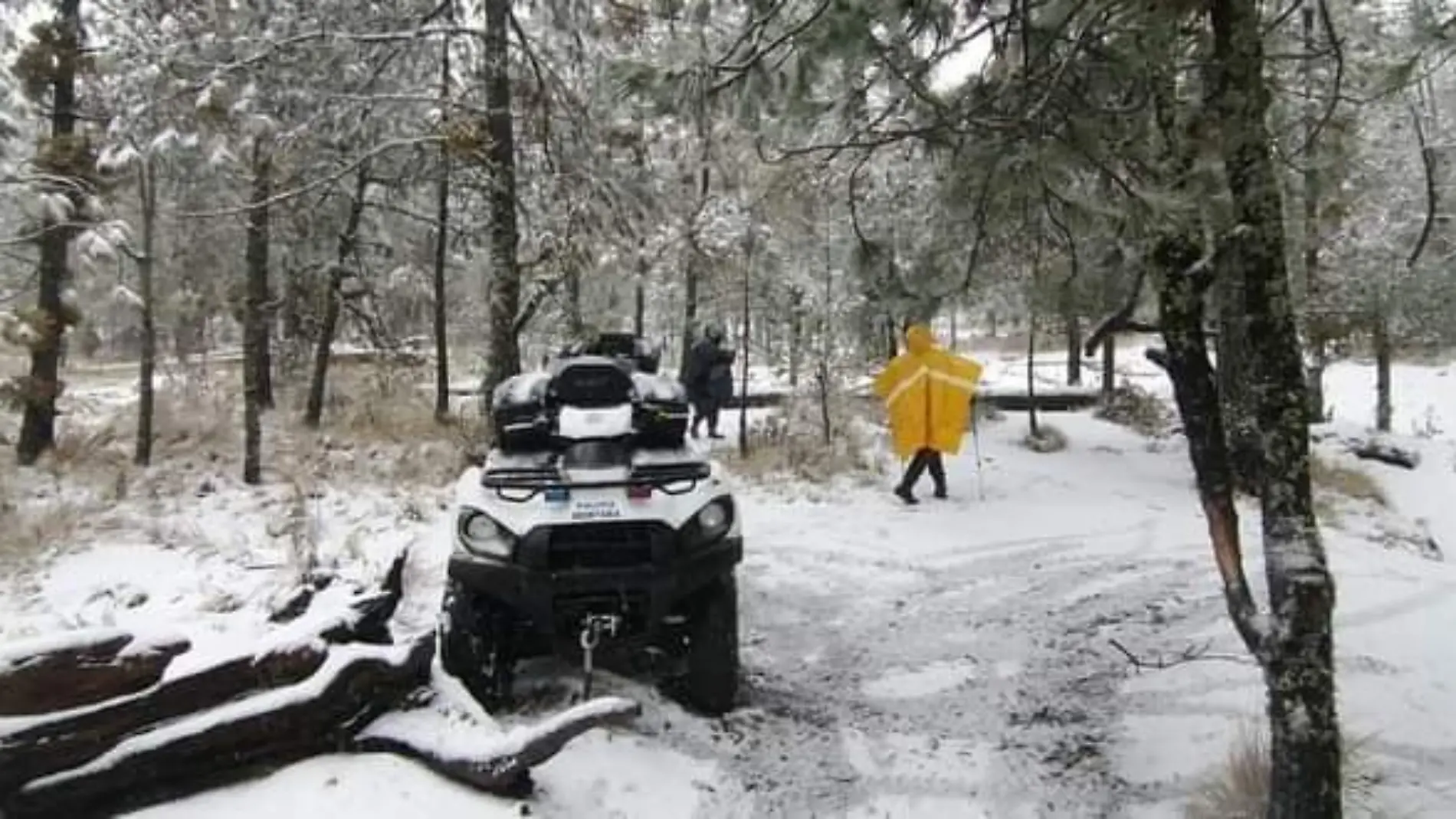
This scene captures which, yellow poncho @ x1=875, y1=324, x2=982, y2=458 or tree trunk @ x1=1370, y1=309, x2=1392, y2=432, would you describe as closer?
yellow poncho @ x1=875, y1=324, x2=982, y2=458

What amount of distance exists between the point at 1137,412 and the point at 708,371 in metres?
8.33

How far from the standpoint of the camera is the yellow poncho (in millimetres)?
12211

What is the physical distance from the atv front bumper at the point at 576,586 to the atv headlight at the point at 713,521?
137 mm

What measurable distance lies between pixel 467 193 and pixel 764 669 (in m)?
9.17

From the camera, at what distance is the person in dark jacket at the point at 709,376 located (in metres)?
16.1

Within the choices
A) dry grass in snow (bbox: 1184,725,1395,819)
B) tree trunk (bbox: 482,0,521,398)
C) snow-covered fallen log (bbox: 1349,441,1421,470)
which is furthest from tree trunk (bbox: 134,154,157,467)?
snow-covered fallen log (bbox: 1349,441,1421,470)

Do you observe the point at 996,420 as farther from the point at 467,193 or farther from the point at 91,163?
the point at 91,163

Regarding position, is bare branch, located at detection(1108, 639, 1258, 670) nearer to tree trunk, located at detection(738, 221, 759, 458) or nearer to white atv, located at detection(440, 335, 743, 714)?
A: white atv, located at detection(440, 335, 743, 714)

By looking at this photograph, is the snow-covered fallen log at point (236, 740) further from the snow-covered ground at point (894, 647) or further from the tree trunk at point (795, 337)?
the tree trunk at point (795, 337)

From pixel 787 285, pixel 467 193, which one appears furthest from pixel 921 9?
pixel 787 285

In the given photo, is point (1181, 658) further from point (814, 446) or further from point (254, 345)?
point (254, 345)

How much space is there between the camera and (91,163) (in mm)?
11953

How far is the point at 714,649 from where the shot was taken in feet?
18.2

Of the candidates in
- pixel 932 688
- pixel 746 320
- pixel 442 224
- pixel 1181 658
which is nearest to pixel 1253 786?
pixel 1181 658
